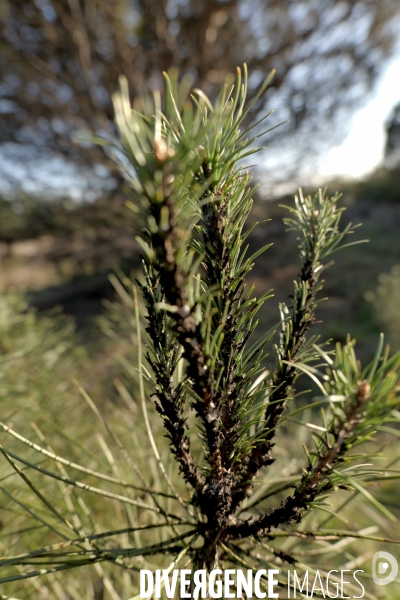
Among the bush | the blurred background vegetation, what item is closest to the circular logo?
the bush

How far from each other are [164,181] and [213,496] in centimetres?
17

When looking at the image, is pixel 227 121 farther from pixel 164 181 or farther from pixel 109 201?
pixel 109 201

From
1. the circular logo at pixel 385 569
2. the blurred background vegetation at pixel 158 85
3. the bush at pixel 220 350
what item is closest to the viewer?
the bush at pixel 220 350

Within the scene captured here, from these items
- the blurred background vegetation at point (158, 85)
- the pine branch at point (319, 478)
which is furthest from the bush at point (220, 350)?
the blurred background vegetation at point (158, 85)

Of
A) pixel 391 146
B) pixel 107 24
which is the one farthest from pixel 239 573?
pixel 391 146

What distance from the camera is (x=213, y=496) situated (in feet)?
0.71

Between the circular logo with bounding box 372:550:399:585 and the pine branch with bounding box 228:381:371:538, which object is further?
the circular logo with bounding box 372:550:399:585

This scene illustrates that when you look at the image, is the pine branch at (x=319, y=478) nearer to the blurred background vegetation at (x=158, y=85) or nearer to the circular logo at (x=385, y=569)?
the circular logo at (x=385, y=569)

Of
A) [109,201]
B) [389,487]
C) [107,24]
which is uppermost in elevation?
[107,24]

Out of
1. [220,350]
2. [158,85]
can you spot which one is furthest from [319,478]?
[158,85]

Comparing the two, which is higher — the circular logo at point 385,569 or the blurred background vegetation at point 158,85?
the blurred background vegetation at point 158,85

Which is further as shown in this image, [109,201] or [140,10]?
[109,201]

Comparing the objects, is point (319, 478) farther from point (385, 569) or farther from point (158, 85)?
point (158, 85)

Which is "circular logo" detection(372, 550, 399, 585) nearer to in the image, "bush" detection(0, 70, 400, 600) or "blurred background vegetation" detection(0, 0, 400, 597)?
"bush" detection(0, 70, 400, 600)
